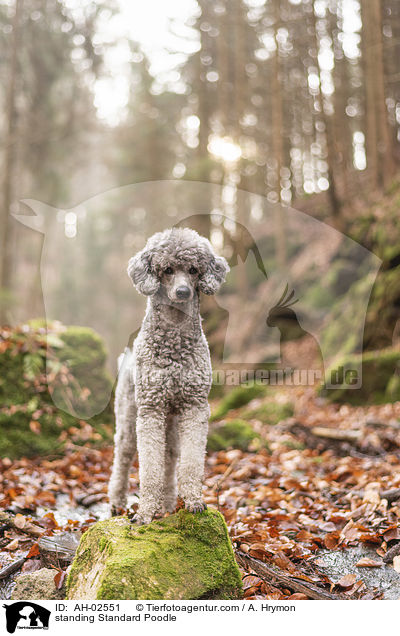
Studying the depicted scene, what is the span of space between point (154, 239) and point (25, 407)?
342 centimetres

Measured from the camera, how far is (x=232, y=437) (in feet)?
20.5

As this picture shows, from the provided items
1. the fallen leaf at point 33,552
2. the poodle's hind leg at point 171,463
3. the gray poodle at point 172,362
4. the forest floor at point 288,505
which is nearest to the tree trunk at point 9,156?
the forest floor at point 288,505

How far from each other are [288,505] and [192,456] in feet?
5.61

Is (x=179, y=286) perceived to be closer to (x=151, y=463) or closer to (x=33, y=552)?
(x=151, y=463)

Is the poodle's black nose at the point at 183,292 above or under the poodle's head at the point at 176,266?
under

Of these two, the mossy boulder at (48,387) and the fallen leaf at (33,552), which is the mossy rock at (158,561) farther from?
the mossy boulder at (48,387)

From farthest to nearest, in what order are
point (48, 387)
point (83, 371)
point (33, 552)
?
point (83, 371) → point (48, 387) → point (33, 552)

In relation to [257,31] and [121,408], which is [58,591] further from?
[257,31]

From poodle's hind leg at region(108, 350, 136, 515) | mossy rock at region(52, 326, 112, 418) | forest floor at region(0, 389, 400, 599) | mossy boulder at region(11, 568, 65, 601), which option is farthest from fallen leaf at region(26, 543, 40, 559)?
mossy rock at region(52, 326, 112, 418)

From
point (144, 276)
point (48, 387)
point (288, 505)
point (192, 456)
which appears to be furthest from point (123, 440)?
point (48, 387)

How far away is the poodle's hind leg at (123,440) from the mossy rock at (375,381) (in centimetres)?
528

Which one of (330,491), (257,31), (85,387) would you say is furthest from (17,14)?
(330,491)

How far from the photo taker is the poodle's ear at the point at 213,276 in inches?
112

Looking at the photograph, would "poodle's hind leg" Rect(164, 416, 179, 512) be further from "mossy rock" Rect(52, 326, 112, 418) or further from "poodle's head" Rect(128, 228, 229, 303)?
"mossy rock" Rect(52, 326, 112, 418)
